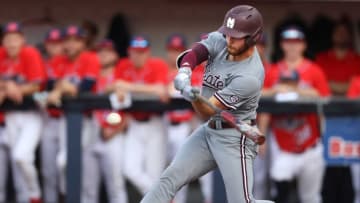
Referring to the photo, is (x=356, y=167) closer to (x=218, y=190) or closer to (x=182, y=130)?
(x=218, y=190)

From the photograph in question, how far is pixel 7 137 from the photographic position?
8141mm

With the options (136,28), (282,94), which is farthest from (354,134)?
(136,28)

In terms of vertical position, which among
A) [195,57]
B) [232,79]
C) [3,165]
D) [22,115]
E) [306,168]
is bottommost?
[306,168]

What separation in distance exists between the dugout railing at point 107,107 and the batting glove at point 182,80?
228cm

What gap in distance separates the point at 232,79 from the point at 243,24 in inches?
13.0

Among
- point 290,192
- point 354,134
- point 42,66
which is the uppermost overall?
point 42,66

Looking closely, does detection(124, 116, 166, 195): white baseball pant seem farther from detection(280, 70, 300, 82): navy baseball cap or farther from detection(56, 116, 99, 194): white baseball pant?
detection(280, 70, 300, 82): navy baseball cap

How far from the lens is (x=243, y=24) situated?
5.51 metres

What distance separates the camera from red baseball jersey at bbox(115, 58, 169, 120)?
8.05 metres

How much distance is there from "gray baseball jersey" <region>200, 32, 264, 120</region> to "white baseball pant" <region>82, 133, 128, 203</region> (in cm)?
238

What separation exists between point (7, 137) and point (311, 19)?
3.43 m

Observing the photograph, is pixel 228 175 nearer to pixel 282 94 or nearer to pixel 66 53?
pixel 282 94

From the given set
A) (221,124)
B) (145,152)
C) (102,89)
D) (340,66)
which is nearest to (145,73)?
(102,89)

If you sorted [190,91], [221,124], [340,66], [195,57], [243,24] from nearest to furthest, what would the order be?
[190,91] → [243,24] → [195,57] → [221,124] → [340,66]
